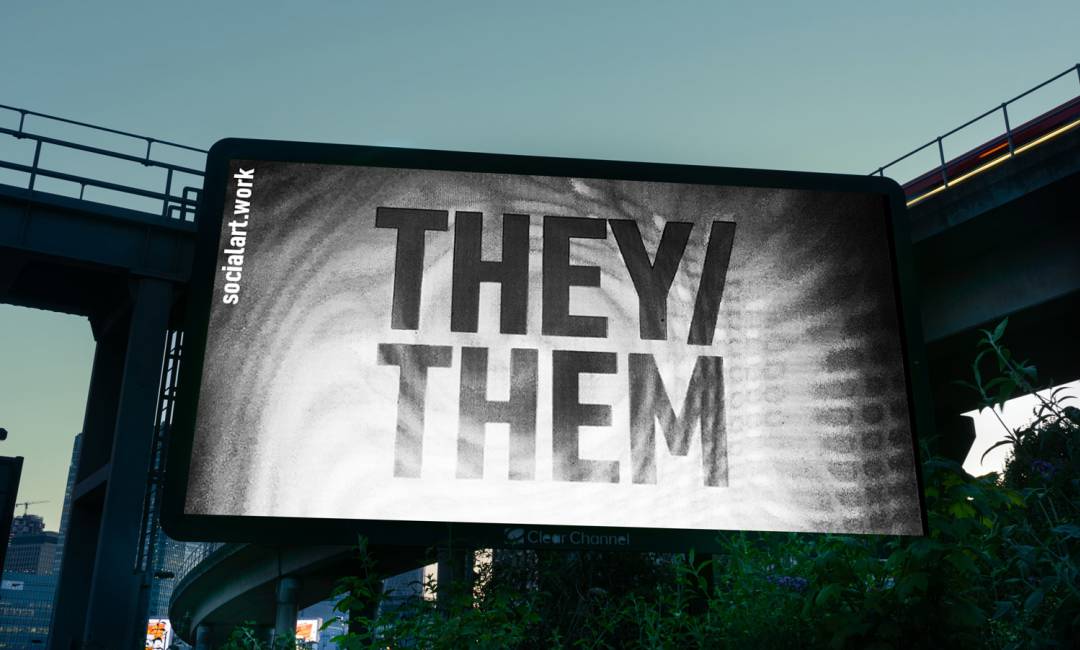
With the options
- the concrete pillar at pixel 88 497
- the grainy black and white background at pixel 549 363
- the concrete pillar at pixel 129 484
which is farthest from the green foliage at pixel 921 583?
the concrete pillar at pixel 88 497

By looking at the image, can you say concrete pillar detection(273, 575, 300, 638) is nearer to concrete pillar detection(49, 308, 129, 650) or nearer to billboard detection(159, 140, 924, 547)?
concrete pillar detection(49, 308, 129, 650)

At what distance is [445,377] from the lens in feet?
23.9

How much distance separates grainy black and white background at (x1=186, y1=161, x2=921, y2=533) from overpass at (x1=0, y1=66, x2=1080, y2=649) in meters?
8.18

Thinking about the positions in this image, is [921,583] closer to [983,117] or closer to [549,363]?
[549,363]

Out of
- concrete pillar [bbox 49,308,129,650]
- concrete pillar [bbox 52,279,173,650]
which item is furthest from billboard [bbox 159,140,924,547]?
concrete pillar [bbox 49,308,129,650]

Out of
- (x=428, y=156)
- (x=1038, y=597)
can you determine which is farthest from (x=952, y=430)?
(x=1038, y=597)

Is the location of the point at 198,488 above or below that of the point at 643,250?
below

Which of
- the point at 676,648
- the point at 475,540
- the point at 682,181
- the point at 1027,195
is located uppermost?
the point at 1027,195

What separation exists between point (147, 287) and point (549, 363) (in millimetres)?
12289

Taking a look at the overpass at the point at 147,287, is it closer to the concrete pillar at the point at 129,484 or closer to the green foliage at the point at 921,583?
the concrete pillar at the point at 129,484

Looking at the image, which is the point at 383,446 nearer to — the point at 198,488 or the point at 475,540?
the point at 475,540

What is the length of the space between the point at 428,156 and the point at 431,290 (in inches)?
52.1

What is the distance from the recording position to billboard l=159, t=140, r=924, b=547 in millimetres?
7156

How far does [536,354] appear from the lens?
24.2 ft
